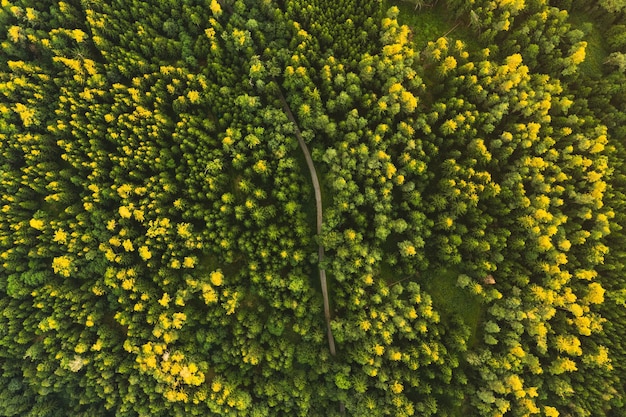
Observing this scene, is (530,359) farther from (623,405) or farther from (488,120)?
(488,120)

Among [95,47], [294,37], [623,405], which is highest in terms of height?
[294,37]

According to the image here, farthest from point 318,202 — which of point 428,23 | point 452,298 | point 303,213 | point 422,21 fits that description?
point 428,23

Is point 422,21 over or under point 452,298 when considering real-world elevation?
over

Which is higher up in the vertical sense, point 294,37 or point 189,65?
point 294,37

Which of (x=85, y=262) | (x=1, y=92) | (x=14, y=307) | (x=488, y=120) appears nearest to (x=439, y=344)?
(x=488, y=120)

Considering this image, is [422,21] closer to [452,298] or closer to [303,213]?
[303,213]

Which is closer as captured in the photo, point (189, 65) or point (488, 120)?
point (488, 120)
